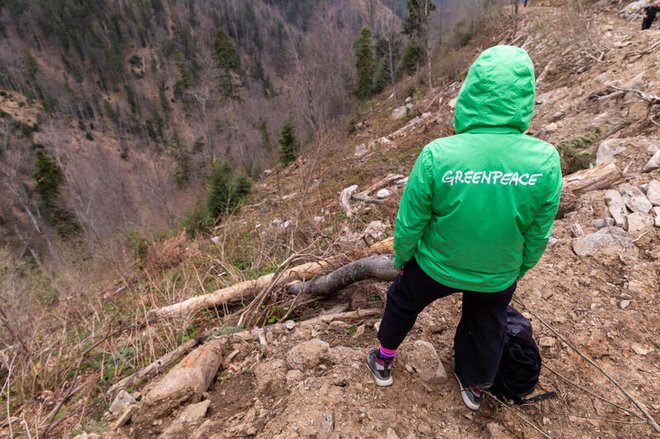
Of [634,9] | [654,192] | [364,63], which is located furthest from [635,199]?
[364,63]

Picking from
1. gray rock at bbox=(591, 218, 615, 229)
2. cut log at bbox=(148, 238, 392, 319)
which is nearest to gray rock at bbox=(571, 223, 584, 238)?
gray rock at bbox=(591, 218, 615, 229)

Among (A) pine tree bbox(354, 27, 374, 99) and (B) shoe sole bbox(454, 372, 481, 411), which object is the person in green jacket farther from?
(A) pine tree bbox(354, 27, 374, 99)

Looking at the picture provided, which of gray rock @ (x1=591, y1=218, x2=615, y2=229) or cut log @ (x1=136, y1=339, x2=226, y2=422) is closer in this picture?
cut log @ (x1=136, y1=339, x2=226, y2=422)

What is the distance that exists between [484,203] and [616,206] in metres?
2.63

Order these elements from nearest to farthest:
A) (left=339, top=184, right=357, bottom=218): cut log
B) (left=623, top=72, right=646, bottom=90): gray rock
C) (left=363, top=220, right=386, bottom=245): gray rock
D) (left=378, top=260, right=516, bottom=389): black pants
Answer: (left=378, top=260, right=516, bottom=389): black pants
(left=363, top=220, right=386, bottom=245): gray rock
(left=623, top=72, right=646, bottom=90): gray rock
(left=339, top=184, right=357, bottom=218): cut log

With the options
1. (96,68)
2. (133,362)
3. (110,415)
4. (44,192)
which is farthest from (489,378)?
(96,68)

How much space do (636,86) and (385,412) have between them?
6.13 meters

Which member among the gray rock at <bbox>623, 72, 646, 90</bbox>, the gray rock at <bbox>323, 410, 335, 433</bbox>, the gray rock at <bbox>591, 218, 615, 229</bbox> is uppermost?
the gray rock at <bbox>623, 72, 646, 90</bbox>

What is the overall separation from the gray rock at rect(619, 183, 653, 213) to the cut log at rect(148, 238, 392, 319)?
7.11 ft

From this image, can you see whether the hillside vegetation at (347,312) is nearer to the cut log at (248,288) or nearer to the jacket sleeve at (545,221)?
the cut log at (248,288)

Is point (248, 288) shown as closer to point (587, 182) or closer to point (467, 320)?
point (467, 320)

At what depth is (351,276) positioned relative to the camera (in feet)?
8.25

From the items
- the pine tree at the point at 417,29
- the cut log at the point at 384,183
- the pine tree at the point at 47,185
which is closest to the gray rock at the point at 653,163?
the cut log at the point at 384,183

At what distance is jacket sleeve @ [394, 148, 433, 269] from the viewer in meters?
1.23
